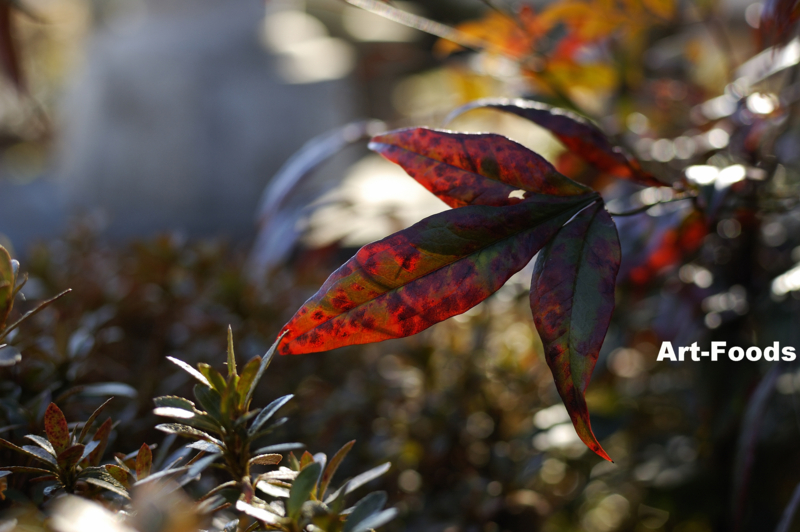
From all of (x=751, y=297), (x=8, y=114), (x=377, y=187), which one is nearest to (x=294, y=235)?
(x=751, y=297)

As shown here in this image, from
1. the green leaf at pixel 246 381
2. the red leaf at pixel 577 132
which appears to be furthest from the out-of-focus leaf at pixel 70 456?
the red leaf at pixel 577 132

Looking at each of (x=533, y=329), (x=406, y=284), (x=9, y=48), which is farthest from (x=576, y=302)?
(x=9, y=48)

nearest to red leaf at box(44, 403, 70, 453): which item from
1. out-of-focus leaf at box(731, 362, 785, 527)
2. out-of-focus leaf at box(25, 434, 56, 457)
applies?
out-of-focus leaf at box(25, 434, 56, 457)

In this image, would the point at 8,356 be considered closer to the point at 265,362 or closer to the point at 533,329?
the point at 265,362

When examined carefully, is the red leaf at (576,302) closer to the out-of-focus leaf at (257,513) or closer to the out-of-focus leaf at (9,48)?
the out-of-focus leaf at (257,513)

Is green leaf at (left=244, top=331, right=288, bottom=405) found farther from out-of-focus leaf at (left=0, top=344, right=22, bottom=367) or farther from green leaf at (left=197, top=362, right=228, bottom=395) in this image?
out-of-focus leaf at (left=0, top=344, right=22, bottom=367)

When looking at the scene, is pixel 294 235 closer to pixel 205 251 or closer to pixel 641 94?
pixel 205 251
